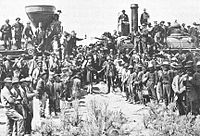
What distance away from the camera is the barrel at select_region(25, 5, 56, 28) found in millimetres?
21234

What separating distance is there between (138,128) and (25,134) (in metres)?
3.01

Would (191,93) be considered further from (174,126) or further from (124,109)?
(124,109)

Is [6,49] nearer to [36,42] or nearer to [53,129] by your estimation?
[36,42]

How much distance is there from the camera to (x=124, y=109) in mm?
13531

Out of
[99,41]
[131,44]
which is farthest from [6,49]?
[131,44]

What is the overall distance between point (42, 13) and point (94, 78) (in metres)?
5.34

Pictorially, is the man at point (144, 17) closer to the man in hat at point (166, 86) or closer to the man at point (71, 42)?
the man at point (71, 42)

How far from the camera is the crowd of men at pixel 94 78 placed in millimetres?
9125

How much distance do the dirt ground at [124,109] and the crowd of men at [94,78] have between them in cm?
36

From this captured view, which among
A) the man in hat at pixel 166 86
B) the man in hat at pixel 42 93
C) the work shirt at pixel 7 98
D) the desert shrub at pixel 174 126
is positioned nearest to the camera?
the desert shrub at pixel 174 126

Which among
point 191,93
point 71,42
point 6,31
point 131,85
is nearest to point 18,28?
point 6,31

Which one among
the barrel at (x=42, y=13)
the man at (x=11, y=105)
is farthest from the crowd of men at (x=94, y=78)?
the barrel at (x=42, y=13)

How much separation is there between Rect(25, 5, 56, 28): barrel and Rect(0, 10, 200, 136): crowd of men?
0.59 meters

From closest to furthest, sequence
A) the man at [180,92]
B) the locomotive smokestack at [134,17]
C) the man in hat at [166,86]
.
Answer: the man at [180,92], the man in hat at [166,86], the locomotive smokestack at [134,17]
